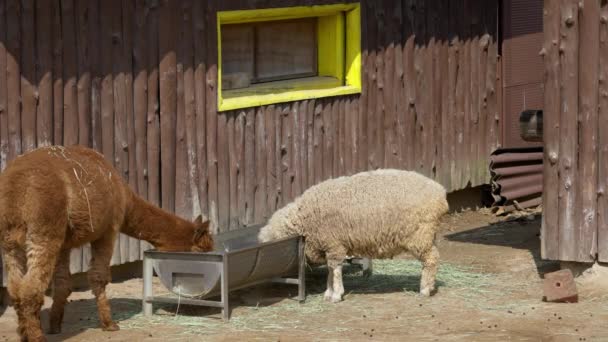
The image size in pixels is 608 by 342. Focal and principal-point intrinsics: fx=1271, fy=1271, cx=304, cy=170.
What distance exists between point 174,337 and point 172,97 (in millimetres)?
2748

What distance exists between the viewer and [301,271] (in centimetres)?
A: 1077

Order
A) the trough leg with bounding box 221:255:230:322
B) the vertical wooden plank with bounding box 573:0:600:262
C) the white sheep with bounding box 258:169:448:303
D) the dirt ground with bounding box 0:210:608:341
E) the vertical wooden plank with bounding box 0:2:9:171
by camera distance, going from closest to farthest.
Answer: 1. the dirt ground with bounding box 0:210:608:341
2. the trough leg with bounding box 221:255:230:322
3. the vertical wooden plank with bounding box 0:2:9:171
4. the white sheep with bounding box 258:169:448:303
5. the vertical wooden plank with bounding box 573:0:600:262

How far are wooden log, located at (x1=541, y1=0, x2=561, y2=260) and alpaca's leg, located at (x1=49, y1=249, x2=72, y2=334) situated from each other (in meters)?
4.35

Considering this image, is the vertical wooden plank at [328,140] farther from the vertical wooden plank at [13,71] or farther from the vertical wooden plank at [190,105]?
the vertical wooden plank at [13,71]

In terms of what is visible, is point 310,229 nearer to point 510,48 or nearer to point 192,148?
point 192,148

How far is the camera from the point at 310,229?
10.8 m

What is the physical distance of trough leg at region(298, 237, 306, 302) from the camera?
1073 centimetres

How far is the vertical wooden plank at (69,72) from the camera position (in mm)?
10625

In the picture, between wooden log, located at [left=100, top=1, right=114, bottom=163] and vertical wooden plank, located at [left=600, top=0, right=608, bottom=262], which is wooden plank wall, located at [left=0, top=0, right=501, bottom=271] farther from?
vertical wooden plank, located at [left=600, top=0, right=608, bottom=262]

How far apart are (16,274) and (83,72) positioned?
2.42 m

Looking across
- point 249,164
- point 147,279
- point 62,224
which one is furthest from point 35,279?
point 249,164

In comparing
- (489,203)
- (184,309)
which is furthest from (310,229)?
(489,203)

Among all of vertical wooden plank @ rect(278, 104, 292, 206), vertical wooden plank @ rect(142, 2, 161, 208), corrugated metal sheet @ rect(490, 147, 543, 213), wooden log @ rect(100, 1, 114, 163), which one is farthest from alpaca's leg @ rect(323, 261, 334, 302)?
corrugated metal sheet @ rect(490, 147, 543, 213)

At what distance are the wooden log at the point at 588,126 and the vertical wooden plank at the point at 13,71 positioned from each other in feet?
15.7
